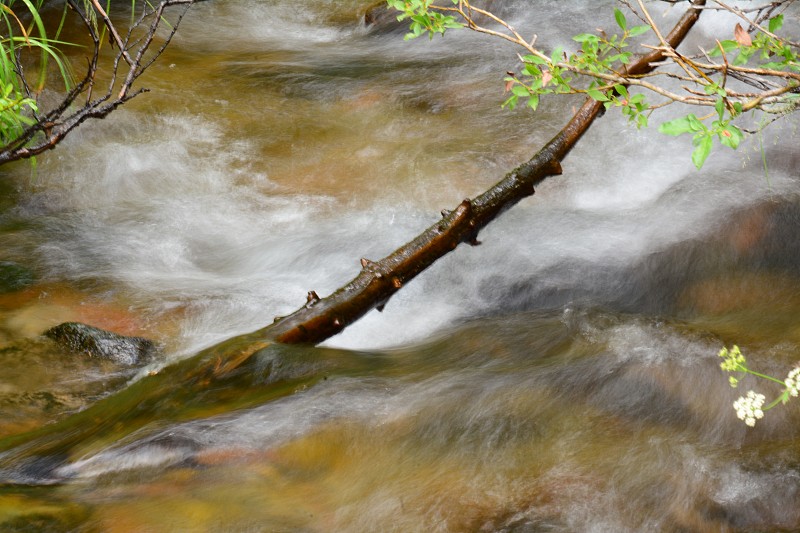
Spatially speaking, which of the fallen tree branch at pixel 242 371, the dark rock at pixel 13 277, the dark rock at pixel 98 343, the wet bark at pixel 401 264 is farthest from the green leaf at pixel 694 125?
the dark rock at pixel 13 277

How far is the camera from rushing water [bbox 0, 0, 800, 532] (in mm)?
2508

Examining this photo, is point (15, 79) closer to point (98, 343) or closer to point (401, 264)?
point (98, 343)

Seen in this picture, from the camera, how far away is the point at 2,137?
4.66 m

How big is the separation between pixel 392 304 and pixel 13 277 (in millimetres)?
2005

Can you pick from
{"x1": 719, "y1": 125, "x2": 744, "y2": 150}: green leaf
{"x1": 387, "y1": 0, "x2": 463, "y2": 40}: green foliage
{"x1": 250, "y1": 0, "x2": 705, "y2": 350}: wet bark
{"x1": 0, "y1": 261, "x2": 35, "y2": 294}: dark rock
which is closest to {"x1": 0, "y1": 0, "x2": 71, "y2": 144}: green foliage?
{"x1": 0, "y1": 261, "x2": 35, "y2": 294}: dark rock

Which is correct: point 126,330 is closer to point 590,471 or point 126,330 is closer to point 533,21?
point 590,471

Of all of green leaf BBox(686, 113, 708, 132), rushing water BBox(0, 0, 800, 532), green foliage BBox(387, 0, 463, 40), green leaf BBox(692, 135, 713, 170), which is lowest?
rushing water BBox(0, 0, 800, 532)

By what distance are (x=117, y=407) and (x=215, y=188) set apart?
2.57 meters

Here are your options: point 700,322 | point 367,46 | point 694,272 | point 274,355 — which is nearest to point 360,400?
point 274,355

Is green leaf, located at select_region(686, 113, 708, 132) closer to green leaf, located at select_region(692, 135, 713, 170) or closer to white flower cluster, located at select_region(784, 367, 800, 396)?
green leaf, located at select_region(692, 135, 713, 170)

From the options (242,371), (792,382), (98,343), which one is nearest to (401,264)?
(242,371)

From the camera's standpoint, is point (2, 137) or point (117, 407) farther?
point (2, 137)

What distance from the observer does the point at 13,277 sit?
171 inches

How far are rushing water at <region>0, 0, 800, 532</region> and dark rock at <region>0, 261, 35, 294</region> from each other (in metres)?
0.09
